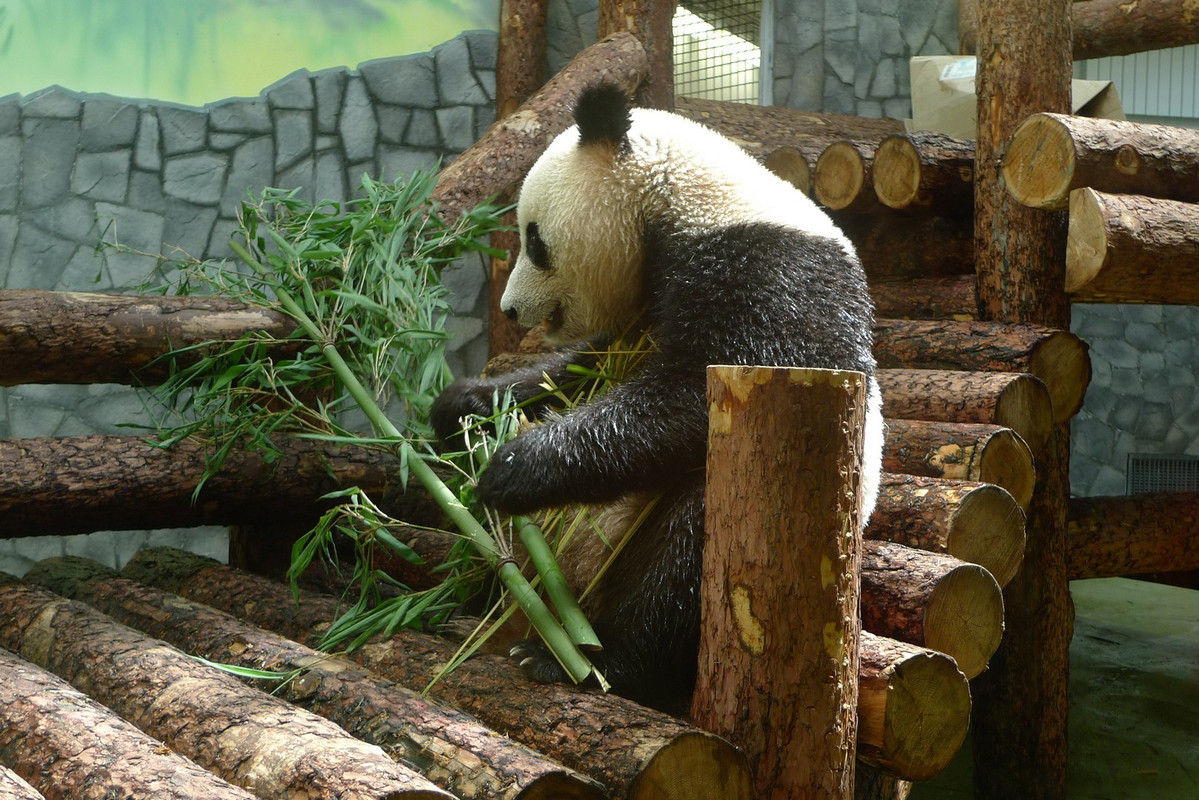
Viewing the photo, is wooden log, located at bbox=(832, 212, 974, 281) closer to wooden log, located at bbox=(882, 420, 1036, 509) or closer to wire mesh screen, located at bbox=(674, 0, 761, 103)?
wooden log, located at bbox=(882, 420, 1036, 509)

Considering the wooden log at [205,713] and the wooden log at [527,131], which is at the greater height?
the wooden log at [527,131]

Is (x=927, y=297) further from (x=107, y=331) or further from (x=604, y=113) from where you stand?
(x=107, y=331)

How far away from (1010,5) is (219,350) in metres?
2.94

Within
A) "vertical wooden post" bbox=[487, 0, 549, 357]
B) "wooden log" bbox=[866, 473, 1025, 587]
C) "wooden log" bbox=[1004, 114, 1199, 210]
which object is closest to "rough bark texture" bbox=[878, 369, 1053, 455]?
"wooden log" bbox=[866, 473, 1025, 587]

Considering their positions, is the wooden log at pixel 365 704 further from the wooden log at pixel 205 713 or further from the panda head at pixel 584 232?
the panda head at pixel 584 232

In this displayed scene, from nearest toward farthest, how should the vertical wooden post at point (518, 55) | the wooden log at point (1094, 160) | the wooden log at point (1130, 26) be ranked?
1. the wooden log at point (1094, 160)
2. the wooden log at point (1130, 26)
3. the vertical wooden post at point (518, 55)

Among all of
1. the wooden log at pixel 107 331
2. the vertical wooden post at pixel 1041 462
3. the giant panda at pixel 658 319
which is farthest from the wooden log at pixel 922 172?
the wooden log at pixel 107 331

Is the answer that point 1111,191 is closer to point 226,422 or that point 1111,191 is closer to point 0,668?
point 226,422

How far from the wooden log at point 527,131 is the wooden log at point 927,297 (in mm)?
1432

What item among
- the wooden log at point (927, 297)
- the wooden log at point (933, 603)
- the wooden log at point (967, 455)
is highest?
the wooden log at point (927, 297)

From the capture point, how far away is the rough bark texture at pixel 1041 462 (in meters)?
3.60

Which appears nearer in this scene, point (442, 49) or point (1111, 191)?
point (1111, 191)

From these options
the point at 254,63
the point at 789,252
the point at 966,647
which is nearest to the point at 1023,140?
the point at 789,252

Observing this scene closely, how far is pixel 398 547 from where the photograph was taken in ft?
7.77
